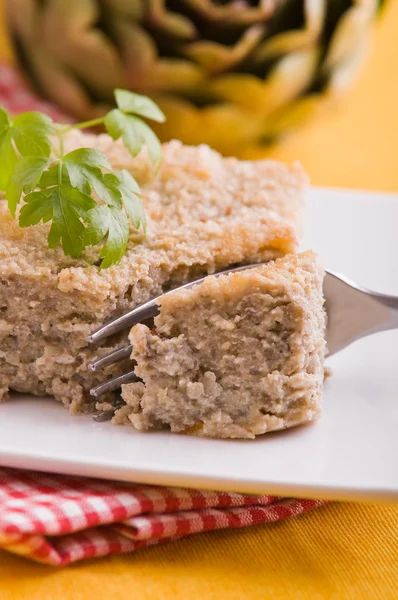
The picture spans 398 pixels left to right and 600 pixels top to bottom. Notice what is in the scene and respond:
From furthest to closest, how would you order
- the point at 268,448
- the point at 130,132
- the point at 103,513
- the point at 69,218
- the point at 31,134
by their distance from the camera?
1. the point at 130,132
2. the point at 31,134
3. the point at 69,218
4. the point at 268,448
5. the point at 103,513

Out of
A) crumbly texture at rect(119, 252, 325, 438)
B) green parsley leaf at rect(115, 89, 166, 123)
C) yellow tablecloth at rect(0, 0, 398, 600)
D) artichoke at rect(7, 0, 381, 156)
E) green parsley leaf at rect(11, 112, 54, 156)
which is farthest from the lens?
artichoke at rect(7, 0, 381, 156)

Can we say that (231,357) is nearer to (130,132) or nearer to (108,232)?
(108,232)

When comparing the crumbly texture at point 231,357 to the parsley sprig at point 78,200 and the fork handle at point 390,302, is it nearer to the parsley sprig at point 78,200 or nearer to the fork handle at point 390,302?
the parsley sprig at point 78,200

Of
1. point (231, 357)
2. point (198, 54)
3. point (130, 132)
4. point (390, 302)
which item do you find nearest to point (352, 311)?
point (390, 302)

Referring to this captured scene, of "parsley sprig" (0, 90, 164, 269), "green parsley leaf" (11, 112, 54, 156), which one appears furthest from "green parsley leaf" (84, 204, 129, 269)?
"green parsley leaf" (11, 112, 54, 156)

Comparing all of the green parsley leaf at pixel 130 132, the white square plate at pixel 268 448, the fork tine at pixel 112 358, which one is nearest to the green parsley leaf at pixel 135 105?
the green parsley leaf at pixel 130 132

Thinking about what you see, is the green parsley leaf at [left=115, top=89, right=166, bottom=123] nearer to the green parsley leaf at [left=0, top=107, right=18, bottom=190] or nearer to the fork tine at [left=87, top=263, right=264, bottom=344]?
the green parsley leaf at [left=0, top=107, right=18, bottom=190]
